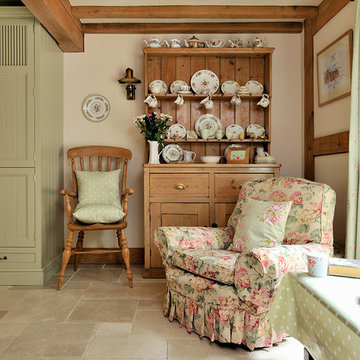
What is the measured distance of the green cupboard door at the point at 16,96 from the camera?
300cm

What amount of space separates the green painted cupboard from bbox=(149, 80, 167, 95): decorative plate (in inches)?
40.1

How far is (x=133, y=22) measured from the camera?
11.4 ft

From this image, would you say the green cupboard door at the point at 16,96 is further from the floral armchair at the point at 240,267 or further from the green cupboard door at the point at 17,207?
the floral armchair at the point at 240,267

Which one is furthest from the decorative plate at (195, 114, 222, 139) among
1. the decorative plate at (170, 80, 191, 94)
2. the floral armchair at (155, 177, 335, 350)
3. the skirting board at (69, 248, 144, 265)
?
the skirting board at (69, 248, 144, 265)

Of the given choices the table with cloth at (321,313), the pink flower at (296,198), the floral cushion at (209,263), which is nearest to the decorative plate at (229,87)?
the pink flower at (296,198)

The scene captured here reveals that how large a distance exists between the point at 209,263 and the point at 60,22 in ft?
7.77

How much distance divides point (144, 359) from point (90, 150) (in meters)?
2.19

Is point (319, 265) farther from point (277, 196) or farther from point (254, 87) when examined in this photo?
point (254, 87)

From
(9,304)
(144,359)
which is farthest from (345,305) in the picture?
(9,304)

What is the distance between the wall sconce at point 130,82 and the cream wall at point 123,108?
0.28ft

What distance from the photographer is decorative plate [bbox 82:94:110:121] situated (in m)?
3.60

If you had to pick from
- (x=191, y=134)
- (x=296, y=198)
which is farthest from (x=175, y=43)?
(x=296, y=198)

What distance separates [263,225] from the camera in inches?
83.8

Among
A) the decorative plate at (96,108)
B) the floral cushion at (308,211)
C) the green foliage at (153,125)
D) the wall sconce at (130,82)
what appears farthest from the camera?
the decorative plate at (96,108)
